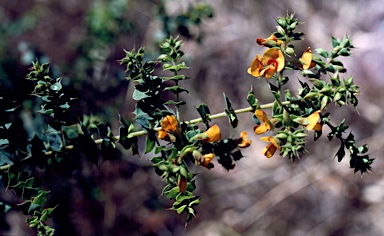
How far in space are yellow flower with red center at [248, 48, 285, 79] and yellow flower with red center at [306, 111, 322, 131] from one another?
0.45ft

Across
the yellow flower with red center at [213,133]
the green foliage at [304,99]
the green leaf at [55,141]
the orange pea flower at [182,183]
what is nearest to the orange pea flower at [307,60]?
the green foliage at [304,99]

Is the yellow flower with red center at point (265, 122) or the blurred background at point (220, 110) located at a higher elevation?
the yellow flower with red center at point (265, 122)

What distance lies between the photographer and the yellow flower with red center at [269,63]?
4.08ft

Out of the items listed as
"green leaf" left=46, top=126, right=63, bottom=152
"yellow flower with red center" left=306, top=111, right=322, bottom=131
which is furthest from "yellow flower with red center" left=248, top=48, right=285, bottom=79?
"green leaf" left=46, top=126, right=63, bottom=152

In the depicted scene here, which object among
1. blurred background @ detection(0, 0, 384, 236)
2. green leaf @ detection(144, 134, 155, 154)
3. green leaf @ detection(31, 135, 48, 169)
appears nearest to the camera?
green leaf @ detection(144, 134, 155, 154)

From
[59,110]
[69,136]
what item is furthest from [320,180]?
[59,110]

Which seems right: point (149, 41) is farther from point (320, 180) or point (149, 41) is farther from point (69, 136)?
point (69, 136)

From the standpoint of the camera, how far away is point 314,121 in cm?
121

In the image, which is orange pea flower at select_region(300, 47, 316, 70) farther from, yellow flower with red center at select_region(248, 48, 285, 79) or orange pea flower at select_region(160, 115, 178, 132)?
orange pea flower at select_region(160, 115, 178, 132)

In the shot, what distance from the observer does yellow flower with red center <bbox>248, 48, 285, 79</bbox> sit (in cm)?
124

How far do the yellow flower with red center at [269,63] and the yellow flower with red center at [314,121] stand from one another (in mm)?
137

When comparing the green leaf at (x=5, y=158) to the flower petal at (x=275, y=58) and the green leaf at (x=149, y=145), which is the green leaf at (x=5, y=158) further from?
the flower petal at (x=275, y=58)

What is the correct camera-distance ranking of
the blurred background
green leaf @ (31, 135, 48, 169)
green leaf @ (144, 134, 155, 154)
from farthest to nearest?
the blurred background, green leaf @ (31, 135, 48, 169), green leaf @ (144, 134, 155, 154)

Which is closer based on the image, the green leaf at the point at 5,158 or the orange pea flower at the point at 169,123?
the orange pea flower at the point at 169,123
